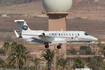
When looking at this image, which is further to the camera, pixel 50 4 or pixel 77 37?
pixel 50 4

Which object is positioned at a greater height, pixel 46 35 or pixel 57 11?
pixel 57 11

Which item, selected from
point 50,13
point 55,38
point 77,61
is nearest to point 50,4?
point 50,13

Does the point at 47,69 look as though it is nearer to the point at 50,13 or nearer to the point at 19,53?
the point at 19,53

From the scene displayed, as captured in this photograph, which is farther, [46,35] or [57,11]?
[57,11]

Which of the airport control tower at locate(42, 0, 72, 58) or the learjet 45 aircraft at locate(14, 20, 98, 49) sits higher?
the airport control tower at locate(42, 0, 72, 58)

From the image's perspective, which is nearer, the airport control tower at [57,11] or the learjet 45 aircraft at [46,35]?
the learjet 45 aircraft at [46,35]

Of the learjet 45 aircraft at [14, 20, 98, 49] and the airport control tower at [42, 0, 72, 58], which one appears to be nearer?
the learjet 45 aircraft at [14, 20, 98, 49]

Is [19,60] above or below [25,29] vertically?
below

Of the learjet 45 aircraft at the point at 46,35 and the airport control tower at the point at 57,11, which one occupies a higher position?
the airport control tower at the point at 57,11

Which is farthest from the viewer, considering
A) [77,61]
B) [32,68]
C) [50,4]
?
[50,4]

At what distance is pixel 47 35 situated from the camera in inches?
2094

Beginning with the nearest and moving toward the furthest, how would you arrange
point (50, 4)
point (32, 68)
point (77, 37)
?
1. point (32, 68)
2. point (77, 37)
3. point (50, 4)

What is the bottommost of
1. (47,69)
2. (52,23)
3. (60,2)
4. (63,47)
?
(47,69)

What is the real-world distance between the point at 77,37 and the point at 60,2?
10480 millimetres
